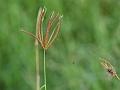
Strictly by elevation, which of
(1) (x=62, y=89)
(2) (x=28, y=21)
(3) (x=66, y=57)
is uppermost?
(2) (x=28, y=21)

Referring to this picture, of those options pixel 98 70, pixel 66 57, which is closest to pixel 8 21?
pixel 66 57

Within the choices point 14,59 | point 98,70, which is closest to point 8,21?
point 14,59

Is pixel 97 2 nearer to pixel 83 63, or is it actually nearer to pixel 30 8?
pixel 30 8

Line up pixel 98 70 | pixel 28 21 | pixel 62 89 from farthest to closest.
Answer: pixel 28 21 → pixel 62 89 → pixel 98 70

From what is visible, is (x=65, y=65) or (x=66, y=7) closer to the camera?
(x=65, y=65)

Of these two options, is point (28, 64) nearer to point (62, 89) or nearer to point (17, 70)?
point (17, 70)

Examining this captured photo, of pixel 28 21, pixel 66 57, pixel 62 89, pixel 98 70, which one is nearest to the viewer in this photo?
pixel 98 70

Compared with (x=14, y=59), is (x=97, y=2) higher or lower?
higher
